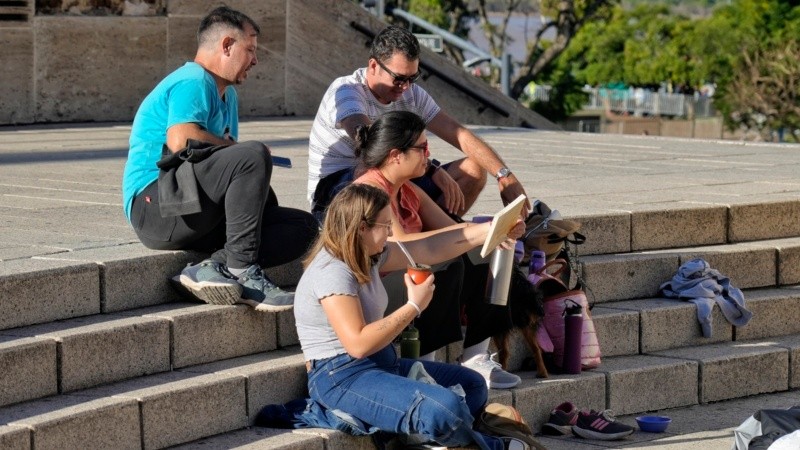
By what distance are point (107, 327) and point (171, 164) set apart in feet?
2.41

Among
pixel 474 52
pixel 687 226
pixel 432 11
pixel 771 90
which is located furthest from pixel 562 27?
pixel 687 226

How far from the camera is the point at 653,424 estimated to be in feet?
18.6

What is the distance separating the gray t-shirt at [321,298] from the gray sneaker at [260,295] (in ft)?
0.73

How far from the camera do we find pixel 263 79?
12445mm

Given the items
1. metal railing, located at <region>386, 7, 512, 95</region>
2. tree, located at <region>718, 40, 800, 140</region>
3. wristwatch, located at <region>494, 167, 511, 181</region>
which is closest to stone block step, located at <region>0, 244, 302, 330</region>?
wristwatch, located at <region>494, 167, 511, 181</region>

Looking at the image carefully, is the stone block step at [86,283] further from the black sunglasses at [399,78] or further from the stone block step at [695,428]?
the stone block step at [695,428]

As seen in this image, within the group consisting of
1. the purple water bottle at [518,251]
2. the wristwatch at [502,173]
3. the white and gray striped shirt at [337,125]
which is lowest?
the purple water bottle at [518,251]

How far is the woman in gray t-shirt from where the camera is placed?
4664mm

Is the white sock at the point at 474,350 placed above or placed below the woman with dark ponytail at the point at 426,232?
below

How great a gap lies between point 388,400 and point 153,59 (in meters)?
7.71

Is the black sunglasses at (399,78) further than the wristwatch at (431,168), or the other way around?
the wristwatch at (431,168)

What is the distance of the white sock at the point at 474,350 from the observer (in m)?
5.65

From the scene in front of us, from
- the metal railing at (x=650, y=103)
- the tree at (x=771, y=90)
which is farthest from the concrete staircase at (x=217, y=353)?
the metal railing at (x=650, y=103)

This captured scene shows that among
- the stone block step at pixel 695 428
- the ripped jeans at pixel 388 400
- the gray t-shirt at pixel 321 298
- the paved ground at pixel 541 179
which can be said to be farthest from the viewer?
the paved ground at pixel 541 179
